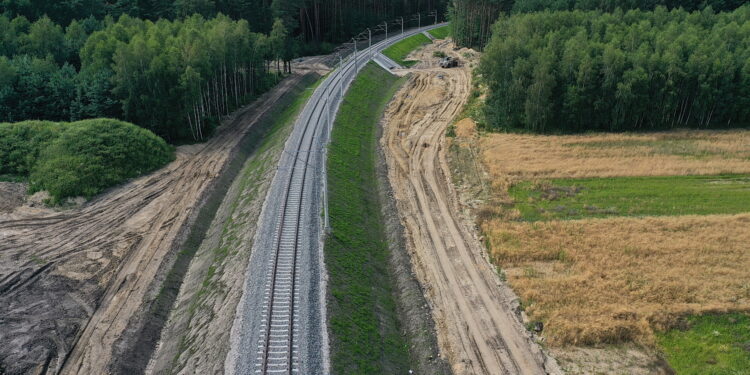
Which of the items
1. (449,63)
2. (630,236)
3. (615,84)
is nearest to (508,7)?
(449,63)

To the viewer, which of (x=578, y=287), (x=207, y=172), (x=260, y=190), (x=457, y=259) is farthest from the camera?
(x=207, y=172)

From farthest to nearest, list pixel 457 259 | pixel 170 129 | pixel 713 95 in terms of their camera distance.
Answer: pixel 713 95 < pixel 170 129 < pixel 457 259

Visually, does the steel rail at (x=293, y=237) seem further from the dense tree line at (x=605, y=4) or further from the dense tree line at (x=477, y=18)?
the dense tree line at (x=605, y=4)

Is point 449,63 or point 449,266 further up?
point 449,63

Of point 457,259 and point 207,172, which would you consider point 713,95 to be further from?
point 207,172

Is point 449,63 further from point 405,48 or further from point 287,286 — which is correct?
point 287,286

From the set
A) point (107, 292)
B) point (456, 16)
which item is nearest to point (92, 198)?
point (107, 292)
